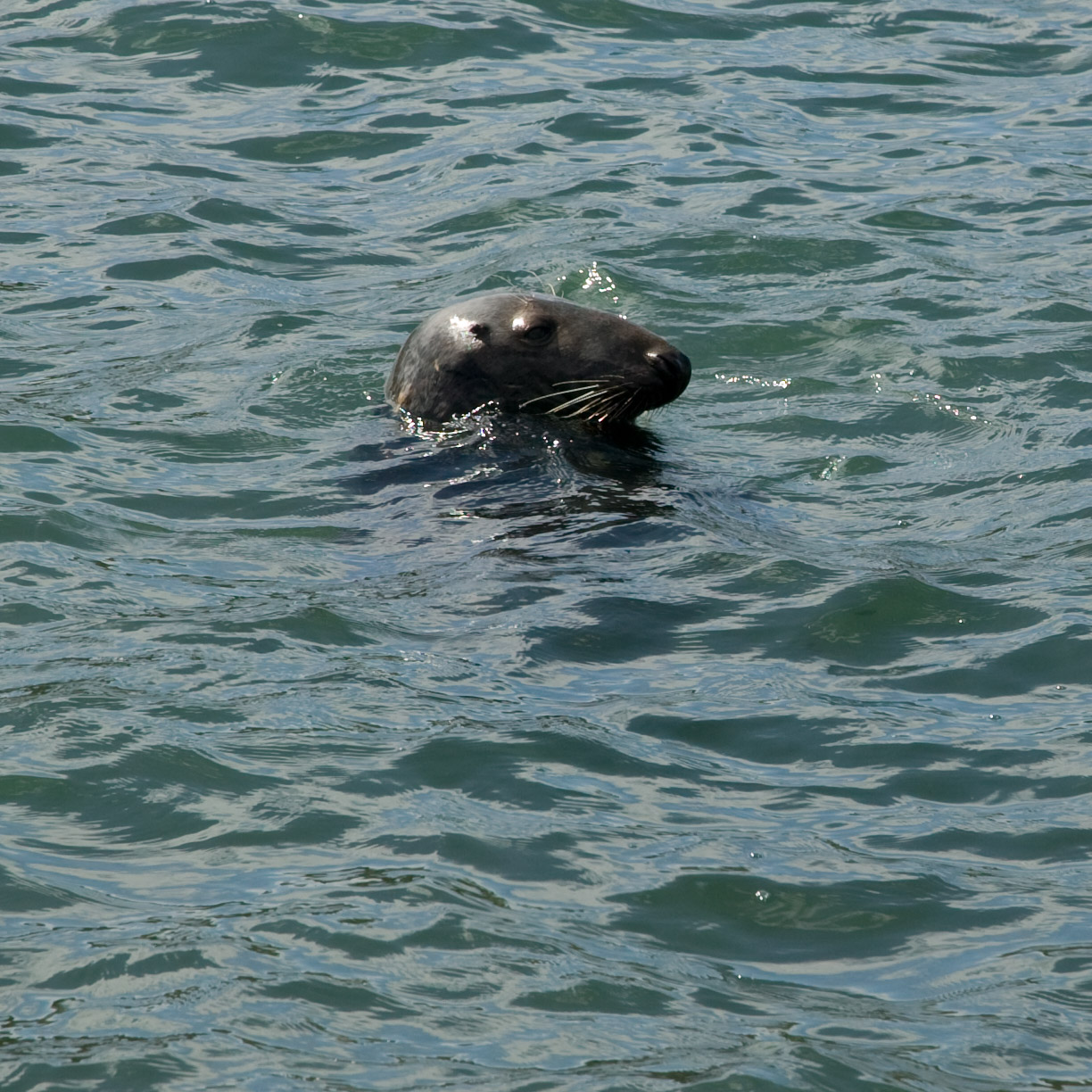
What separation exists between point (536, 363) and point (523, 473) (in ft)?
2.65

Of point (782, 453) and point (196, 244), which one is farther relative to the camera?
point (196, 244)

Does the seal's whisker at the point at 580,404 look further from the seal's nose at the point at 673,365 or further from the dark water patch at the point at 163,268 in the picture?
the dark water patch at the point at 163,268

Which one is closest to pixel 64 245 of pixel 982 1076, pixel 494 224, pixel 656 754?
pixel 494 224

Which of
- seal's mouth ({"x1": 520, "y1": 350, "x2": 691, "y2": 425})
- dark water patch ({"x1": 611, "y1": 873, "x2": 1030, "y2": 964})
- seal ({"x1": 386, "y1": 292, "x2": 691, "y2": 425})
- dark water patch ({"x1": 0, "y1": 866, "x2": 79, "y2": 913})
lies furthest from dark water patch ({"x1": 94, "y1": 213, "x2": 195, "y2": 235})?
dark water patch ({"x1": 611, "y1": 873, "x2": 1030, "y2": 964})

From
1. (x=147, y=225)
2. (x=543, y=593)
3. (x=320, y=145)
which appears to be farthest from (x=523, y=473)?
(x=320, y=145)

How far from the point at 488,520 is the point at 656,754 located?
219 cm

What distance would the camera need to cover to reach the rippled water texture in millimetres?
3924

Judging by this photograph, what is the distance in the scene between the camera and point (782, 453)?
8203 mm

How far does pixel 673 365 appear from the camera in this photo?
7.77 m

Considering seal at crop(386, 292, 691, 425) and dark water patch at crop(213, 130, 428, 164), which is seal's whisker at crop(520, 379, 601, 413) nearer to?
seal at crop(386, 292, 691, 425)

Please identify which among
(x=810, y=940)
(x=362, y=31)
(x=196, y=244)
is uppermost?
(x=362, y=31)

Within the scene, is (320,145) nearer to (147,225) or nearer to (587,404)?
Answer: (147,225)

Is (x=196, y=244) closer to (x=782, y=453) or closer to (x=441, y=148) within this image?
(x=441, y=148)

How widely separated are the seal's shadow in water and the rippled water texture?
0.04 metres
